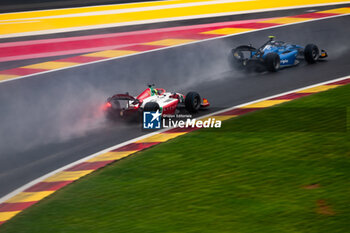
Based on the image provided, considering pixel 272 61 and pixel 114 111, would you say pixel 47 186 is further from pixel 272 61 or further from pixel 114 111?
pixel 272 61

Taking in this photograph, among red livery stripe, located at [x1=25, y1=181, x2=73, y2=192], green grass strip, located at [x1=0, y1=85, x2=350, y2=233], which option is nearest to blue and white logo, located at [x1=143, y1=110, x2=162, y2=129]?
green grass strip, located at [x1=0, y1=85, x2=350, y2=233]

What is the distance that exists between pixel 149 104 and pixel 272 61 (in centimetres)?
472

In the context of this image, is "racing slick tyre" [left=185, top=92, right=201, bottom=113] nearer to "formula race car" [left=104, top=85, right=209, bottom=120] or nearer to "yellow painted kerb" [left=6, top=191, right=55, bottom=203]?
"formula race car" [left=104, top=85, right=209, bottom=120]

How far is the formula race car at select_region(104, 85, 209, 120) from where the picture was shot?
10797 mm

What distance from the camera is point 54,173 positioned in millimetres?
9156

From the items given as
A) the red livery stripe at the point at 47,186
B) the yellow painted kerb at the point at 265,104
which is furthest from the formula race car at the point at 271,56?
the red livery stripe at the point at 47,186

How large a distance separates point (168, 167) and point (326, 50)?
9402 mm

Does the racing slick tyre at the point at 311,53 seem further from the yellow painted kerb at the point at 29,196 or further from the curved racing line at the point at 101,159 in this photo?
the yellow painted kerb at the point at 29,196

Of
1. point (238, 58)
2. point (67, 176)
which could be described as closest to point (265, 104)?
point (238, 58)

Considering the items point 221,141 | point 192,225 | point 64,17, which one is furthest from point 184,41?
point 192,225

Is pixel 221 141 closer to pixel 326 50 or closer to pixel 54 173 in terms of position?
pixel 54 173

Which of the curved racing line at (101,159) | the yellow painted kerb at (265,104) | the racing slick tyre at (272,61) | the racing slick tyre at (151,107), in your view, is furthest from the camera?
the racing slick tyre at (272,61)

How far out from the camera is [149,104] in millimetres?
10703

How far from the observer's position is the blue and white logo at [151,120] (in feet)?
35.3
